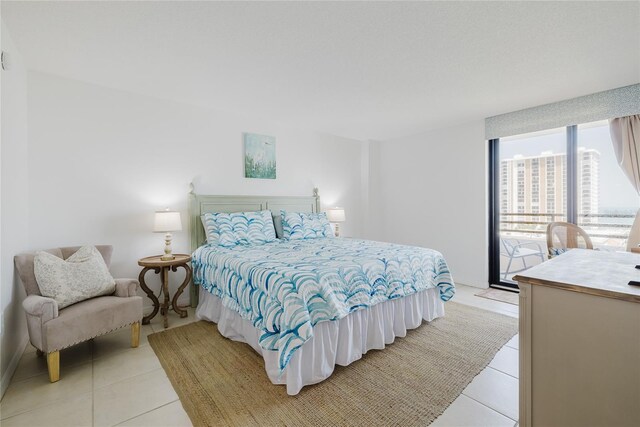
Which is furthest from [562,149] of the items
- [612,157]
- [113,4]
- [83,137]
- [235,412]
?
[83,137]

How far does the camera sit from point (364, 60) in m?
2.46

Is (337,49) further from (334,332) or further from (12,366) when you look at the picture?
(12,366)

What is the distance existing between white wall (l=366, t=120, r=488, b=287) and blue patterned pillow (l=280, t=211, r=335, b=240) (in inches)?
67.6

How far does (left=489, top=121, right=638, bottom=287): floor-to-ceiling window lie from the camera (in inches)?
135

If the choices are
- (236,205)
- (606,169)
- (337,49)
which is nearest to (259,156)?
(236,205)

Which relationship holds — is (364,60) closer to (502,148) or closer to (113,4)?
(113,4)

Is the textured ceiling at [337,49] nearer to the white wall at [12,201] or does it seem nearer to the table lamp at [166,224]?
the white wall at [12,201]

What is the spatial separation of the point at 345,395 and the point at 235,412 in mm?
674

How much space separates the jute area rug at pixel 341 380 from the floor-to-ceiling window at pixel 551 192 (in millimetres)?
1981

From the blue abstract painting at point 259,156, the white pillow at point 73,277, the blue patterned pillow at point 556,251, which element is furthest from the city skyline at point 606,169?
the white pillow at point 73,277

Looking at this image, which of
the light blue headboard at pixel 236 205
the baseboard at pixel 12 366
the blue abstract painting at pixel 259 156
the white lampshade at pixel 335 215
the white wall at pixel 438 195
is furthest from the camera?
the white lampshade at pixel 335 215

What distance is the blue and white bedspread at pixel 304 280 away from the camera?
1.87 meters

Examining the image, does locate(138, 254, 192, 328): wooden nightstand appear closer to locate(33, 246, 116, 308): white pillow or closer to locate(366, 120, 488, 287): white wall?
locate(33, 246, 116, 308): white pillow

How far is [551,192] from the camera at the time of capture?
3.95 meters
